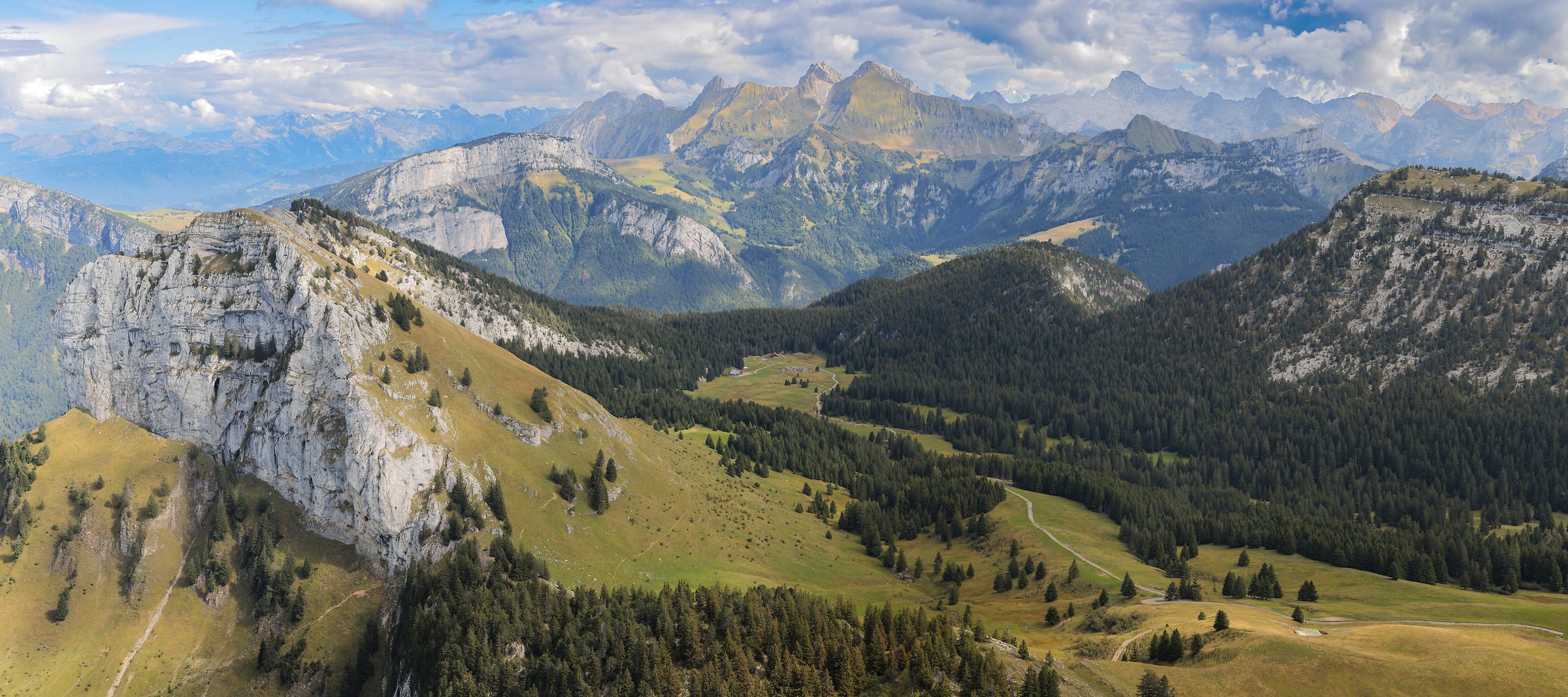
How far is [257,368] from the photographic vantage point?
13500cm

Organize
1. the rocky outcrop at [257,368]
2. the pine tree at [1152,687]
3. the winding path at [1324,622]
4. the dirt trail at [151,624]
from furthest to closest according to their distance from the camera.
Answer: the rocky outcrop at [257,368] → the dirt trail at [151,624] → the winding path at [1324,622] → the pine tree at [1152,687]

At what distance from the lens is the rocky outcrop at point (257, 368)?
393ft

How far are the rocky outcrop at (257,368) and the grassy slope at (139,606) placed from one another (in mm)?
6566

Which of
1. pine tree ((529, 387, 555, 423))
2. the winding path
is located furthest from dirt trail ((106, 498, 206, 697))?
the winding path

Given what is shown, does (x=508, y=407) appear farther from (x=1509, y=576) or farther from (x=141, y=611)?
(x=1509, y=576)

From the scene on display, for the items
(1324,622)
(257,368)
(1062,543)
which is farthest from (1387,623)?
(257,368)

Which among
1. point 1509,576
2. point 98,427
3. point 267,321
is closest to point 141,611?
point 98,427

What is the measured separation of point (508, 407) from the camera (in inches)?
5408

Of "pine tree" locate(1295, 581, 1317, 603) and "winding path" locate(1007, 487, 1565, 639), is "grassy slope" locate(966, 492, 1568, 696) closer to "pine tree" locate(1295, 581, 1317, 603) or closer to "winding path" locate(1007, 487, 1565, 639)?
"winding path" locate(1007, 487, 1565, 639)

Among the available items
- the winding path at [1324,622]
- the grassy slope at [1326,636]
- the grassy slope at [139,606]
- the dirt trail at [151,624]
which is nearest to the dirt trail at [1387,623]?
the winding path at [1324,622]

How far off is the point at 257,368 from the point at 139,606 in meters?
40.3

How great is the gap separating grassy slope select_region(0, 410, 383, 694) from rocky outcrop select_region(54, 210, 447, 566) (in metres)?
6.57

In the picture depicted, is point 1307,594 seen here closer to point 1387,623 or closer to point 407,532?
point 1387,623

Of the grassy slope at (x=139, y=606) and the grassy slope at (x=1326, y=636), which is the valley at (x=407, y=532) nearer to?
the grassy slope at (x=139, y=606)
